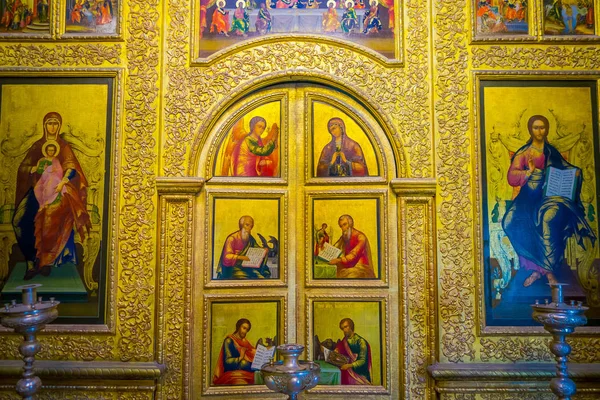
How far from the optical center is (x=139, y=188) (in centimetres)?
495

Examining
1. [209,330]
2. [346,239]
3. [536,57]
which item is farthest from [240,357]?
[536,57]

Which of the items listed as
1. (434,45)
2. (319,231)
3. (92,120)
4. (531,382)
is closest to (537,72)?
(434,45)

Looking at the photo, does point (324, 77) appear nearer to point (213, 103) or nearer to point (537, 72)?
point (213, 103)

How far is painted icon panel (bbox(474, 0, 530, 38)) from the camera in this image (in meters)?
5.11

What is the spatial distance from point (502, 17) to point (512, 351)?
10.8 feet

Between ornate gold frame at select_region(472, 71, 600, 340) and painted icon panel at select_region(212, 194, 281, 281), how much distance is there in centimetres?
194

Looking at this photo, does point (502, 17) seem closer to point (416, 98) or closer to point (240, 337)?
point (416, 98)

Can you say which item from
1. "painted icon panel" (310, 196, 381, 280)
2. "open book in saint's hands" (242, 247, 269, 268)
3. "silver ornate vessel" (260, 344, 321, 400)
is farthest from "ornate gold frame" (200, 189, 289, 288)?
"silver ornate vessel" (260, 344, 321, 400)

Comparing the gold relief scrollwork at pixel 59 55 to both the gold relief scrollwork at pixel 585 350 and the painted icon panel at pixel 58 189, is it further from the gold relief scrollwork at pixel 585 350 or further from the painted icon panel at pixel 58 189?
the gold relief scrollwork at pixel 585 350

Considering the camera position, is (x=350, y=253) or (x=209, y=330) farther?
(x=350, y=253)

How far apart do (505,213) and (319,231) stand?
1.82 meters

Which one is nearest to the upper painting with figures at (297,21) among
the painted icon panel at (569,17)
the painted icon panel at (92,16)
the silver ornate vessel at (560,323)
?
the painted icon panel at (92,16)

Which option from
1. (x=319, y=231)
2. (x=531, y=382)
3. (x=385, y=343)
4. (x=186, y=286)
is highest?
(x=319, y=231)

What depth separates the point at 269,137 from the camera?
17.0 ft
